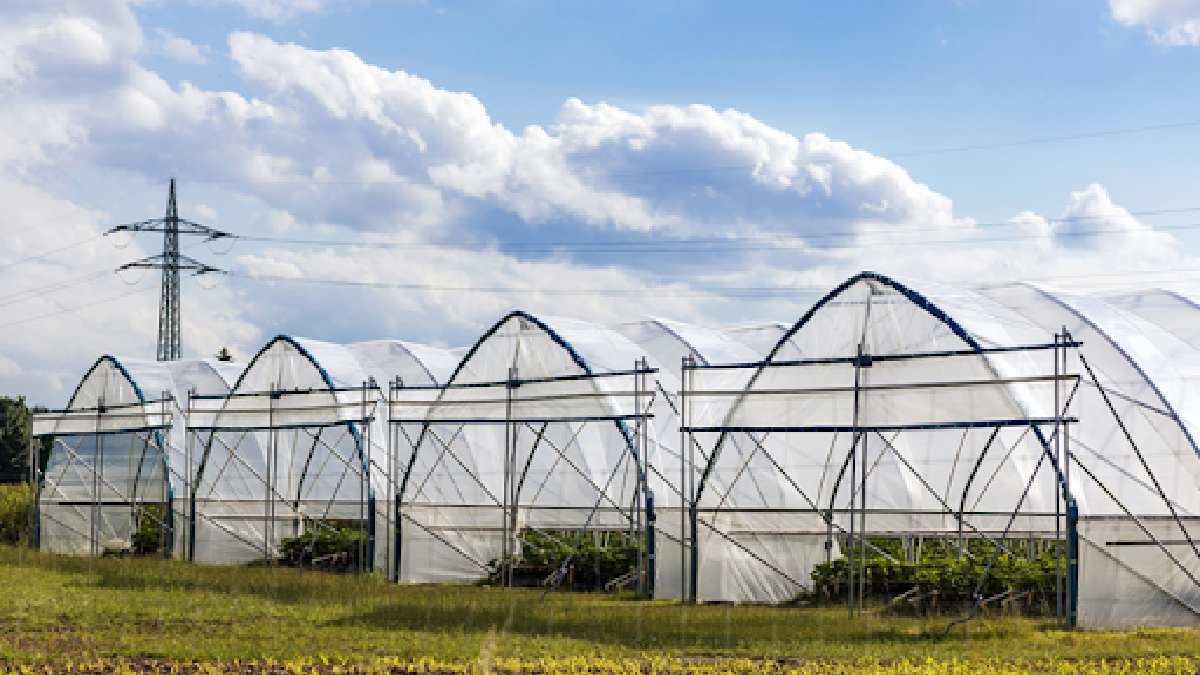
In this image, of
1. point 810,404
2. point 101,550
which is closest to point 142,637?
point 810,404

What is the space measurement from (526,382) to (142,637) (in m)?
12.2

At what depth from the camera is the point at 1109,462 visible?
23.8m

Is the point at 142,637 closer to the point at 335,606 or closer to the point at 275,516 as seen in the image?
the point at 335,606

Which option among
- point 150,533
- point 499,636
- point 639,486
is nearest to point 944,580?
point 639,486

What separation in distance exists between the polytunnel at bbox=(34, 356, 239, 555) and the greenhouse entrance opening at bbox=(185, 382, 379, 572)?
835 millimetres

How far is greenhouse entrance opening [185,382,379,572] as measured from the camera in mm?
35188

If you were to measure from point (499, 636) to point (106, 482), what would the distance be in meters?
26.5

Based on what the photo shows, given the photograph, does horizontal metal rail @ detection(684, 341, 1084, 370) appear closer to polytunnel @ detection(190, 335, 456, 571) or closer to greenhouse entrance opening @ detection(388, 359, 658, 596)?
greenhouse entrance opening @ detection(388, 359, 658, 596)

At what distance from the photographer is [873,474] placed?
2888 centimetres

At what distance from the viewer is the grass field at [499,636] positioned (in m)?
17.3

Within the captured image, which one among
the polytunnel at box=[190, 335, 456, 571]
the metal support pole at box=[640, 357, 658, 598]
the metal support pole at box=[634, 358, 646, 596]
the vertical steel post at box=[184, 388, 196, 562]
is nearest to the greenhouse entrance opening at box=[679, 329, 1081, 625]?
the metal support pole at box=[640, 357, 658, 598]

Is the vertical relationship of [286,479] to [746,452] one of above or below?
below

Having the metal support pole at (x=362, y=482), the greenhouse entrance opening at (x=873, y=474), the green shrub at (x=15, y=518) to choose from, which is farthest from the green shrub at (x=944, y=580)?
the green shrub at (x=15, y=518)

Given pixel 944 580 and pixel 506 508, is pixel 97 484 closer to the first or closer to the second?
pixel 506 508
